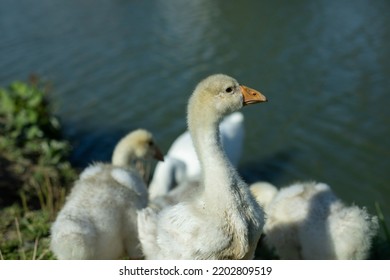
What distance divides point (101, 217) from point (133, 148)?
1794mm

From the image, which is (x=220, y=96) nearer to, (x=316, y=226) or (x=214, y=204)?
(x=214, y=204)

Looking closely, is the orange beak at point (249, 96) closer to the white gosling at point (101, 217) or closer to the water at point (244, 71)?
the white gosling at point (101, 217)

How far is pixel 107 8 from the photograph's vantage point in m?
17.3

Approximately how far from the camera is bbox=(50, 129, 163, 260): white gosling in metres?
4.77

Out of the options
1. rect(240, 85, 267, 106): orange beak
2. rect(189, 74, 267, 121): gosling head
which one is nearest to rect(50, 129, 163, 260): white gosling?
rect(189, 74, 267, 121): gosling head

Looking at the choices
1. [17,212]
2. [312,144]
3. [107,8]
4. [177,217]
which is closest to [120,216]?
[177,217]

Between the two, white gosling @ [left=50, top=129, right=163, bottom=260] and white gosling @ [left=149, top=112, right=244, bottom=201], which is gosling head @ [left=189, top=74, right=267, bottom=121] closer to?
white gosling @ [left=50, top=129, right=163, bottom=260]

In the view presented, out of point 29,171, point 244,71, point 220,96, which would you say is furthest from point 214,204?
point 244,71

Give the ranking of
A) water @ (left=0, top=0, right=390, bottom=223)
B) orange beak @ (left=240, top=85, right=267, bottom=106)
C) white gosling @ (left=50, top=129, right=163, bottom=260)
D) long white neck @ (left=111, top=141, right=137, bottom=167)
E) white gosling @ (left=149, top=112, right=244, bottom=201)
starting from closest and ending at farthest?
1. orange beak @ (left=240, top=85, right=267, bottom=106)
2. white gosling @ (left=50, top=129, right=163, bottom=260)
3. long white neck @ (left=111, top=141, right=137, bottom=167)
4. white gosling @ (left=149, top=112, right=244, bottom=201)
5. water @ (left=0, top=0, right=390, bottom=223)

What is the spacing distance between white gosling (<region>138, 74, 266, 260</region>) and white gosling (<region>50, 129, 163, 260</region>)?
85cm

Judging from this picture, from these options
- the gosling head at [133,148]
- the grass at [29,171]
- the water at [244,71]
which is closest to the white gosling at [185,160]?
the water at [244,71]

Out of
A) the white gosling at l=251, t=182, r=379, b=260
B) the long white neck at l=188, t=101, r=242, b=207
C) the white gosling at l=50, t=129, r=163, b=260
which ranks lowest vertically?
the white gosling at l=251, t=182, r=379, b=260

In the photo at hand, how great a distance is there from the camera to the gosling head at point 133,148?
6.73m
